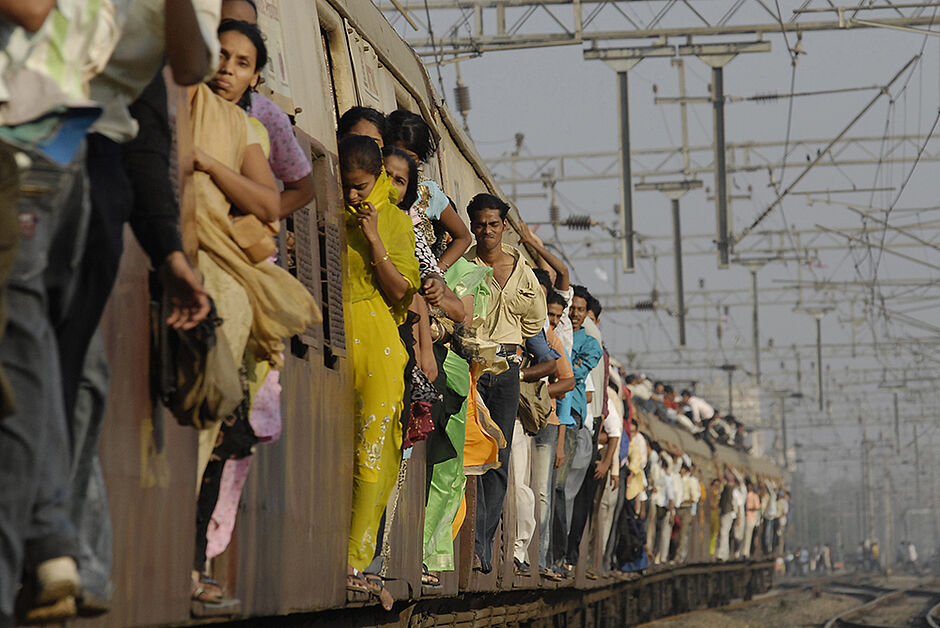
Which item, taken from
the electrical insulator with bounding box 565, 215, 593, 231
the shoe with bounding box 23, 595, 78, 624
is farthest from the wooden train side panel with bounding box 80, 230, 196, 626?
the electrical insulator with bounding box 565, 215, 593, 231

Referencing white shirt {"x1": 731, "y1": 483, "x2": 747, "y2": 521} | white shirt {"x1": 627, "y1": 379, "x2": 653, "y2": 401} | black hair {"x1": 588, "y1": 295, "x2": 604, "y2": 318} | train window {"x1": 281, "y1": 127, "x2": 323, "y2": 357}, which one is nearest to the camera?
train window {"x1": 281, "y1": 127, "x2": 323, "y2": 357}

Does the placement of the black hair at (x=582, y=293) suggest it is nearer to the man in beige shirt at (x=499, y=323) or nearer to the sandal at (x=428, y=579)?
the man in beige shirt at (x=499, y=323)

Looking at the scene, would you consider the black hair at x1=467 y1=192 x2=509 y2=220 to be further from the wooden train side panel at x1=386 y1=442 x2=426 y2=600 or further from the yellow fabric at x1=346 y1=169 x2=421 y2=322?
the yellow fabric at x1=346 y1=169 x2=421 y2=322

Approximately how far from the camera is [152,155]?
3664mm

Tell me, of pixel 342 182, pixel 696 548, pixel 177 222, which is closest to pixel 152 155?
pixel 177 222

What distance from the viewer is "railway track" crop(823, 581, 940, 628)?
29.9 m

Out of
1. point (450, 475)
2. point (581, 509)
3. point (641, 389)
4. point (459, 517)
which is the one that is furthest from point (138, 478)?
point (641, 389)

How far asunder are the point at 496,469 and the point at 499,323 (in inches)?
36.4

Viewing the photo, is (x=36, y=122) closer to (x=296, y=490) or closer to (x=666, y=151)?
(x=296, y=490)

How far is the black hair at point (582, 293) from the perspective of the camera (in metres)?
13.1

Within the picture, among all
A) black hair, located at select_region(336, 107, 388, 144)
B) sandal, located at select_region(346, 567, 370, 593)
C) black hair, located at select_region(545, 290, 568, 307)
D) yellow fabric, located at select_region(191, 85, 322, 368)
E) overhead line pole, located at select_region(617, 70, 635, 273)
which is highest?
overhead line pole, located at select_region(617, 70, 635, 273)

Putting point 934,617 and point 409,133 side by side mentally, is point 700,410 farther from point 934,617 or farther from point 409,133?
point 409,133

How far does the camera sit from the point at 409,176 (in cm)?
706

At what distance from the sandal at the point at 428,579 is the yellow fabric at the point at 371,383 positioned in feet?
5.73
